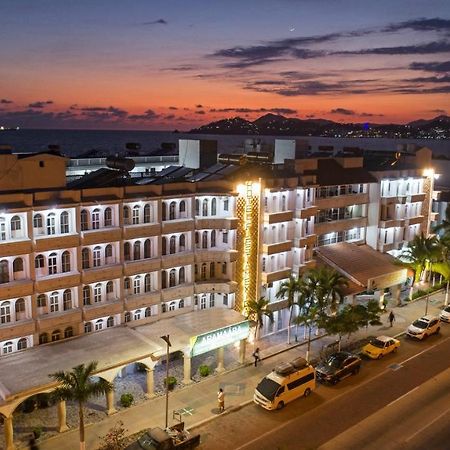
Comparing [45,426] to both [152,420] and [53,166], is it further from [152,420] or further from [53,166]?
[53,166]

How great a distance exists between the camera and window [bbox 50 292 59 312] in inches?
1743

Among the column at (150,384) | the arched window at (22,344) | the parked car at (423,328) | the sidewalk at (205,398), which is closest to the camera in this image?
the sidewalk at (205,398)

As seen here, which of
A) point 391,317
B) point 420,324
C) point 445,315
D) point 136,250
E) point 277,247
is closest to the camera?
point 136,250

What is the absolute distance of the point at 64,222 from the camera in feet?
145

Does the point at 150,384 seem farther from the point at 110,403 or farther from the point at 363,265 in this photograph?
the point at 363,265

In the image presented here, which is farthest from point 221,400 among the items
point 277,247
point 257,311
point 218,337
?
point 277,247

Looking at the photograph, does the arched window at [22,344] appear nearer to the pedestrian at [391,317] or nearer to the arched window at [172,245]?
the arched window at [172,245]

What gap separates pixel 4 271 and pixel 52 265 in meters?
3.70

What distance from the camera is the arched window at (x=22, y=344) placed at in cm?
4287

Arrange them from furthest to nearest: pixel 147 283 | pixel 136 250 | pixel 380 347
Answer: pixel 380 347
pixel 147 283
pixel 136 250

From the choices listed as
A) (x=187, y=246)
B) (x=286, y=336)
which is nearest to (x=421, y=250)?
(x=286, y=336)

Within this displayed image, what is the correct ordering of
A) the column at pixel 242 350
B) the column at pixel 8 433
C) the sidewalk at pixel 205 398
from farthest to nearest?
the column at pixel 242 350 < the sidewalk at pixel 205 398 < the column at pixel 8 433

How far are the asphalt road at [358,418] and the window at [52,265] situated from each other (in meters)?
16.2

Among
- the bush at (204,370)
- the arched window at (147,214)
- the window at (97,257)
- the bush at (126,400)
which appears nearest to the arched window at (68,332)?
the window at (97,257)
